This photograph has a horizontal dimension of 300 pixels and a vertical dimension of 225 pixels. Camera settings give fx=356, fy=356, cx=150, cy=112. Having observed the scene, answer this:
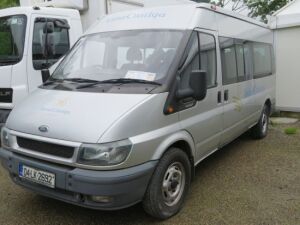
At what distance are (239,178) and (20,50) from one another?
4.17 metres

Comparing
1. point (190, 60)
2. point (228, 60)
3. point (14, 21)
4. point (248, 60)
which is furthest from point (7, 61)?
point (248, 60)

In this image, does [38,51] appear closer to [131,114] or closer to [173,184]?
[131,114]

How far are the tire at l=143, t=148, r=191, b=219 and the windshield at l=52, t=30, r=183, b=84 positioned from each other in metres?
0.84

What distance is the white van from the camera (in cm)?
321

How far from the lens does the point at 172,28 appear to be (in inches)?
165

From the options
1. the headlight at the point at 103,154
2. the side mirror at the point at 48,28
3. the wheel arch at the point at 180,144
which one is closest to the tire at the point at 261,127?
the wheel arch at the point at 180,144

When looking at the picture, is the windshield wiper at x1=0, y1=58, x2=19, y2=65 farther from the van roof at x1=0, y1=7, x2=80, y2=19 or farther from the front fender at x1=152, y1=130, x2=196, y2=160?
the front fender at x1=152, y1=130, x2=196, y2=160

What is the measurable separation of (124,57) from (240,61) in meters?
2.28

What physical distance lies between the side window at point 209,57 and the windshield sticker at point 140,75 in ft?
2.71

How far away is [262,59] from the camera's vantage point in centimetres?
699

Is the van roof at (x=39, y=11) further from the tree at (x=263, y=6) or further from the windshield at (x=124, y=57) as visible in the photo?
the tree at (x=263, y=6)

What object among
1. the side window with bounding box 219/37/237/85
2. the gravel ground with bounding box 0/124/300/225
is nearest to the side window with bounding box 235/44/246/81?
the side window with bounding box 219/37/237/85

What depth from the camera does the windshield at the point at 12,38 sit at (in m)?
6.14

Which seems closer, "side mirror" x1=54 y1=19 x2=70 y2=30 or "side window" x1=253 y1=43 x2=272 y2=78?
"side window" x1=253 y1=43 x2=272 y2=78
